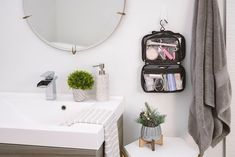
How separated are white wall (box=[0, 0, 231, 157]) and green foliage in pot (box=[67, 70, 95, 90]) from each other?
0.41 feet

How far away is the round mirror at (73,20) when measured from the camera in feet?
4.93

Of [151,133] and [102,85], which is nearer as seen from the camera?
[151,133]

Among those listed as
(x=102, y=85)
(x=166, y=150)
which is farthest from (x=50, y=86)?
(x=166, y=150)

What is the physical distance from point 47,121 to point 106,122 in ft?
1.54

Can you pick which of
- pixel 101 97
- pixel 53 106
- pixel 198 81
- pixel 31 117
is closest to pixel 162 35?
pixel 198 81

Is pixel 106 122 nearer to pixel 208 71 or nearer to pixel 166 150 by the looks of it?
pixel 166 150

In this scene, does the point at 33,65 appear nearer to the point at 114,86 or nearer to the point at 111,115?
Result: the point at 114,86

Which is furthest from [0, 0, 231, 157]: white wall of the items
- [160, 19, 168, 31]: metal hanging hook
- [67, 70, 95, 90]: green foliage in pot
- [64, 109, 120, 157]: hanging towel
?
[64, 109, 120, 157]: hanging towel

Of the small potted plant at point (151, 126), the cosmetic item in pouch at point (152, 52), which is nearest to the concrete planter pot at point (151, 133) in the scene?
the small potted plant at point (151, 126)

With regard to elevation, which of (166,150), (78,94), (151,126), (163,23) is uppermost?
(163,23)

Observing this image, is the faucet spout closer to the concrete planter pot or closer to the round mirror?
the round mirror

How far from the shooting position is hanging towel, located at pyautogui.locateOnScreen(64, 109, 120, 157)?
3.73 feet

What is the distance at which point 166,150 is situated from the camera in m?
1.37

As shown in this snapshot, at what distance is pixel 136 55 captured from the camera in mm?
1532
